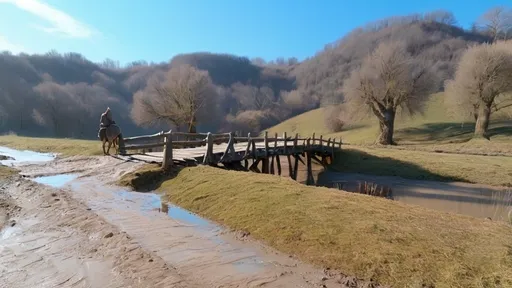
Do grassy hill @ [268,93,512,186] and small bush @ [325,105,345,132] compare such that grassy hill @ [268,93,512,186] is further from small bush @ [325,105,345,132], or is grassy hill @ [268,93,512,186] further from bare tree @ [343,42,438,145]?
bare tree @ [343,42,438,145]

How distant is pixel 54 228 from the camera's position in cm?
670

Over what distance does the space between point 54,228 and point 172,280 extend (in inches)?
141

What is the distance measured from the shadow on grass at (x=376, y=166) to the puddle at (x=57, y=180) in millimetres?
19624

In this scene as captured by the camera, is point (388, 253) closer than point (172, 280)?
No

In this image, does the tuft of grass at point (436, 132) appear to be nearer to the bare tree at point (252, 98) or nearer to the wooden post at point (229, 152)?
the wooden post at point (229, 152)

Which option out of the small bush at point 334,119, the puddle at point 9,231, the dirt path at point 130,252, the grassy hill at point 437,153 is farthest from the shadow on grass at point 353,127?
the puddle at point 9,231

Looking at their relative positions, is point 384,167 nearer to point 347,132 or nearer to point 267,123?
point 347,132

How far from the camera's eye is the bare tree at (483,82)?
35281mm

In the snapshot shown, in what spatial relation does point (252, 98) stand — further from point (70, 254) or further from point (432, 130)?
point (70, 254)

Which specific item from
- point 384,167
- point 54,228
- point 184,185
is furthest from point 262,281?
point 384,167

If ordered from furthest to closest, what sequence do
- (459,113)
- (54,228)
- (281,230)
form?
(459,113)
(54,228)
(281,230)

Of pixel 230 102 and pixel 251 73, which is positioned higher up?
pixel 251 73

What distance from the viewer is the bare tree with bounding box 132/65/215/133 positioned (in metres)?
41.6

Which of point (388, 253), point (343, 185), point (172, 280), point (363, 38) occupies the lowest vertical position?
point (343, 185)
